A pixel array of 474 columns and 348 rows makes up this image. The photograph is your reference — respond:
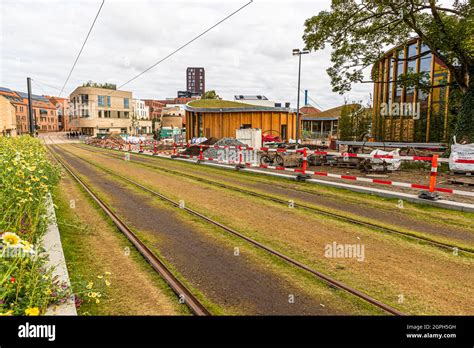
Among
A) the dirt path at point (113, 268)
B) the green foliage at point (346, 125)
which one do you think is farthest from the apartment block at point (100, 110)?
the dirt path at point (113, 268)

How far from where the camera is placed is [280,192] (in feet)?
36.2

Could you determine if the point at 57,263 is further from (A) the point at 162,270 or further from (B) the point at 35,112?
(B) the point at 35,112

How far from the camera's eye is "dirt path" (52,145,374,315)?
384cm

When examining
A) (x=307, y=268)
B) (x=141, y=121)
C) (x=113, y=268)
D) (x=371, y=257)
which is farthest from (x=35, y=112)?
(x=371, y=257)

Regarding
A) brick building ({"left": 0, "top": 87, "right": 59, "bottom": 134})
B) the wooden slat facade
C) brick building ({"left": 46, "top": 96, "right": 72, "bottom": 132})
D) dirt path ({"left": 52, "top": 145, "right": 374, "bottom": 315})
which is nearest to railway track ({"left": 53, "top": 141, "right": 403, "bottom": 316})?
dirt path ({"left": 52, "top": 145, "right": 374, "bottom": 315})

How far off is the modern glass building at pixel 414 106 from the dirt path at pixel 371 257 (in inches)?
821

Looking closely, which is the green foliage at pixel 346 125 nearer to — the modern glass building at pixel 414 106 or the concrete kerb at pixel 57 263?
the modern glass building at pixel 414 106

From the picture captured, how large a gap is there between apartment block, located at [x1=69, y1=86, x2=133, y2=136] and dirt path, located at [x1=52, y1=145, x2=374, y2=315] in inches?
3200

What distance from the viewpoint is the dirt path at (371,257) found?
13.4 ft

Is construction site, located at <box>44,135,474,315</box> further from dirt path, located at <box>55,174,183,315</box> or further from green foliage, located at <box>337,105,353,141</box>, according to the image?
green foliage, located at <box>337,105,353,141</box>

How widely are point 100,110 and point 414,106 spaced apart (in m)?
80.9

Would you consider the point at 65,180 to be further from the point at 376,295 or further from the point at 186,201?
Result: the point at 376,295
